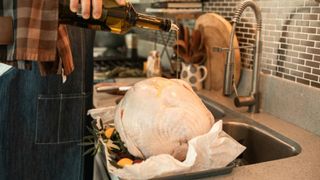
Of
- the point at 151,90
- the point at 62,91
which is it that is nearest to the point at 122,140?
the point at 151,90

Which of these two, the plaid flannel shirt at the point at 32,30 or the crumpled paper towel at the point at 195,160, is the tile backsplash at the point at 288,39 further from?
the plaid flannel shirt at the point at 32,30

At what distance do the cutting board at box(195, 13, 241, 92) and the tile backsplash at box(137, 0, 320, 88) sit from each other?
57mm

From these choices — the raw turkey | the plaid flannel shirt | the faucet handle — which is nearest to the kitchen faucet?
the faucet handle

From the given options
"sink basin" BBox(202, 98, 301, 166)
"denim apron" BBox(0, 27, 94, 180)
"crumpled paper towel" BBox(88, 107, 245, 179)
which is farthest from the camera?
"denim apron" BBox(0, 27, 94, 180)

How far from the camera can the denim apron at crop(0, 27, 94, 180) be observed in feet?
4.07

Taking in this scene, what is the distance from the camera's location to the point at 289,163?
35.0 inches

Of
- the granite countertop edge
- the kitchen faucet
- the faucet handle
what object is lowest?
the granite countertop edge

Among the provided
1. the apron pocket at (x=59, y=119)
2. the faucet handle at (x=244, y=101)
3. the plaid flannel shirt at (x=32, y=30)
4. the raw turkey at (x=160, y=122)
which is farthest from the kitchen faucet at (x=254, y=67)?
the plaid flannel shirt at (x=32, y=30)

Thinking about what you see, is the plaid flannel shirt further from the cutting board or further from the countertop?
the cutting board

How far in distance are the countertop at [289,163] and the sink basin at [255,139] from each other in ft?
0.09

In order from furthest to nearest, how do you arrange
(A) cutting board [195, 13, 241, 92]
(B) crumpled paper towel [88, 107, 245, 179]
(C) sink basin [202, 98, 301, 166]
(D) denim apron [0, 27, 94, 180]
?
(A) cutting board [195, 13, 241, 92] → (D) denim apron [0, 27, 94, 180] → (C) sink basin [202, 98, 301, 166] → (B) crumpled paper towel [88, 107, 245, 179]

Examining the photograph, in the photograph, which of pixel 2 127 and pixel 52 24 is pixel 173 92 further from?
pixel 2 127

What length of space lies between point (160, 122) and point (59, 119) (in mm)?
579

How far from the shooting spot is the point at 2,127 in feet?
4.09
